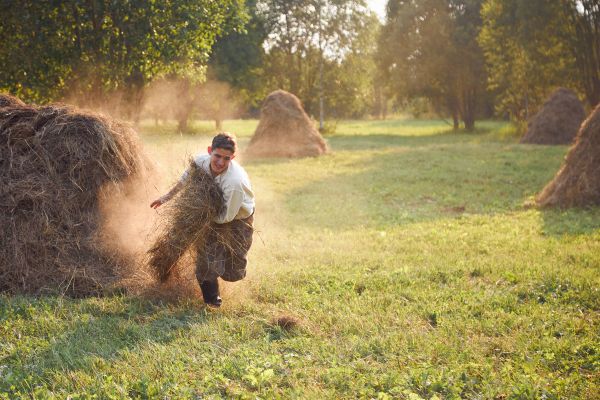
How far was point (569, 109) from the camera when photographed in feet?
75.5

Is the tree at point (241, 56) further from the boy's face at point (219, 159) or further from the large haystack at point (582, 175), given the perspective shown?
the boy's face at point (219, 159)

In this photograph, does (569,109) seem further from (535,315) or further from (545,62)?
(535,315)

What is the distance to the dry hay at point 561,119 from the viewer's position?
75.0ft

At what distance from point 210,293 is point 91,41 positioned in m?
8.72

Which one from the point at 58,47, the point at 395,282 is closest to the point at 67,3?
the point at 58,47

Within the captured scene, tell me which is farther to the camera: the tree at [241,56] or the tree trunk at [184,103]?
the tree trunk at [184,103]

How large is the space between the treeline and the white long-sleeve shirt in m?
7.47

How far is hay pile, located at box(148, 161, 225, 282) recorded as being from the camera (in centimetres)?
517

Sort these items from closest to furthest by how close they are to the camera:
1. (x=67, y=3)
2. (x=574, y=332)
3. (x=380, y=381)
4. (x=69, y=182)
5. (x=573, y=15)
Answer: (x=380, y=381) → (x=574, y=332) → (x=69, y=182) → (x=67, y=3) → (x=573, y=15)

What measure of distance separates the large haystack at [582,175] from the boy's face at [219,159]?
7.96 m

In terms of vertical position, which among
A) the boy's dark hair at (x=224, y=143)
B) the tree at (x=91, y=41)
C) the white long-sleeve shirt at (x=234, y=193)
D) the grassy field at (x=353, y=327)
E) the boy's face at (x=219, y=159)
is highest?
the tree at (x=91, y=41)

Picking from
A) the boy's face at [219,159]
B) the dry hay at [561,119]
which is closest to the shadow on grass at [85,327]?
the boy's face at [219,159]

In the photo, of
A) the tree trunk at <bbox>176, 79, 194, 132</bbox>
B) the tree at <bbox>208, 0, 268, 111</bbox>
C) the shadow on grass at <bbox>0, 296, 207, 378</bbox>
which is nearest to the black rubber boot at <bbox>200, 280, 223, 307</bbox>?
the shadow on grass at <bbox>0, 296, 207, 378</bbox>

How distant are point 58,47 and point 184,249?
8397 millimetres
